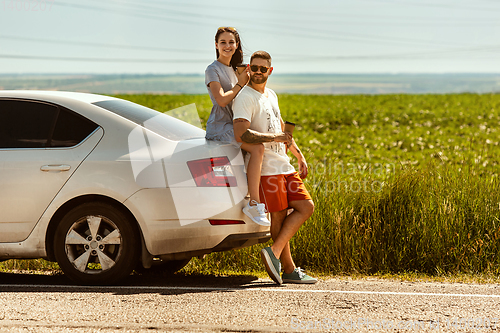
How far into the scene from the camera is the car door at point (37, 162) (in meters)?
5.34

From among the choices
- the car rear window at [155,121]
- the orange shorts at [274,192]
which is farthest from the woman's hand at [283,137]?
the car rear window at [155,121]

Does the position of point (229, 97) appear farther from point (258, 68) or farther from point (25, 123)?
point (25, 123)

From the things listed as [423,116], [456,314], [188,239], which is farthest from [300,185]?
[423,116]

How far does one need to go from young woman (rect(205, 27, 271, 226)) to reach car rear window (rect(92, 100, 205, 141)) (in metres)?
0.30

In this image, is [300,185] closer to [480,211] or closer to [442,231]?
[442,231]

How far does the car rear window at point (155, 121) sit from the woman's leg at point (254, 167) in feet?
2.17

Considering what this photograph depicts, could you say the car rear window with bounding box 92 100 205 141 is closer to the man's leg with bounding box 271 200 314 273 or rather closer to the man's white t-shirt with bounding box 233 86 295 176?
the man's white t-shirt with bounding box 233 86 295 176

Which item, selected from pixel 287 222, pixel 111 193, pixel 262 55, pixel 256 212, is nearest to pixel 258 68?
pixel 262 55

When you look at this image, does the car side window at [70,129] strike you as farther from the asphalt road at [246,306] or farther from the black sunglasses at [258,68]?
the black sunglasses at [258,68]

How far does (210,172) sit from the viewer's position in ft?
17.1

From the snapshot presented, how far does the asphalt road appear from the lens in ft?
13.8

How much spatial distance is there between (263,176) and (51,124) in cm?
202

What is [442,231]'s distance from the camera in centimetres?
667

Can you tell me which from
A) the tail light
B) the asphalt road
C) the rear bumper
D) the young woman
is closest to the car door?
the asphalt road
